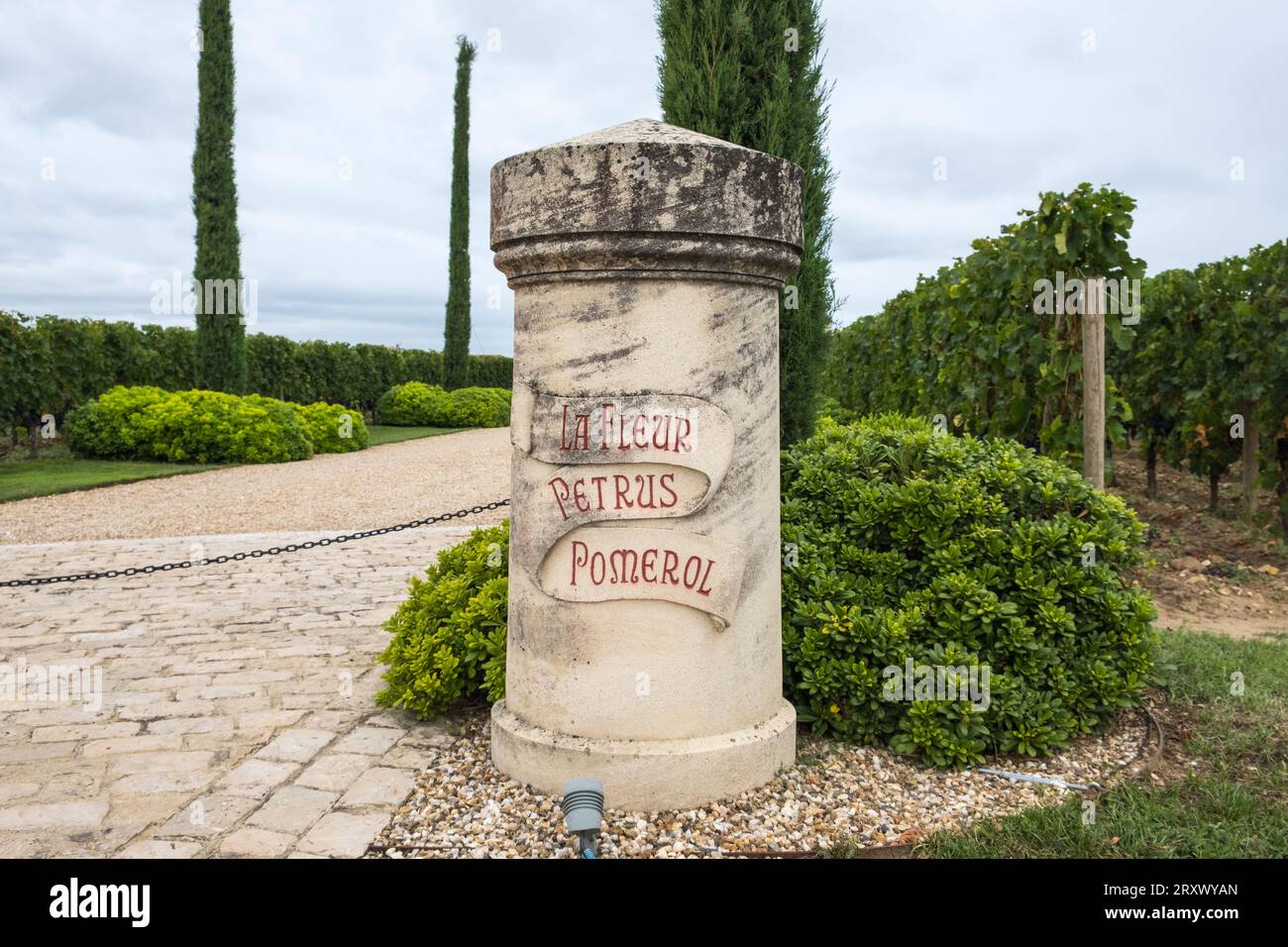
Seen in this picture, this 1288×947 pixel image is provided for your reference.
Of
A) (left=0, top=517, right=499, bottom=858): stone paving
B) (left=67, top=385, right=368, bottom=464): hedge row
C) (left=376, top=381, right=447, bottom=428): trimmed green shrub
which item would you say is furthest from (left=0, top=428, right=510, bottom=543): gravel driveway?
(left=376, top=381, right=447, bottom=428): trimmed green shrub

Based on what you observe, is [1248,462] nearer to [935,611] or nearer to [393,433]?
[935,611]

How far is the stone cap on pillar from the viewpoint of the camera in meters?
3.12

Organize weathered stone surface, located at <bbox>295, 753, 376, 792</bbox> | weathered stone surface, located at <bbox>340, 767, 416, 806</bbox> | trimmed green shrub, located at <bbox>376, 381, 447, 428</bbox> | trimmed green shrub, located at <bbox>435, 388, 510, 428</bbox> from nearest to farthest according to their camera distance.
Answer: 1. weathered stone surface, located at <bbox>340, 767, 416, 806</bbox>
2. weathered stone surface, located at <bbox>295, 753, 376, 792</bbox>
3. trimmed green shrub, located at <bbox>376, 381, 447, 428</bbox>
4. trimmed green shrub, located at <bbox>435, 388, 510, 428</bbox>

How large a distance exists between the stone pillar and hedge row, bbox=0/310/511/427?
46.0ft

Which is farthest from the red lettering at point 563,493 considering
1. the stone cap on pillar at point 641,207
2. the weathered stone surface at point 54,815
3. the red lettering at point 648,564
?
the weathered stone surface at point 54,815

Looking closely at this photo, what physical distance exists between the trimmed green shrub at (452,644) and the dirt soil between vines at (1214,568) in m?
3.68

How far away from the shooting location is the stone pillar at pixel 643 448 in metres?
3.18

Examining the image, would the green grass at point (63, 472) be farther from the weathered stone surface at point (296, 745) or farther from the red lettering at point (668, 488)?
the red lettering at point (668, 488)

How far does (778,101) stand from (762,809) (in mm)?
3654

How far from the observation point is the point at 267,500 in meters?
11.9

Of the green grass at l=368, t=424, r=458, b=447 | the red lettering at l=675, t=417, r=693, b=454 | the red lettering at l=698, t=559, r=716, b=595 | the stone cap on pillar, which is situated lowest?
the red lettering at l=698, t=559, r=716, b=595

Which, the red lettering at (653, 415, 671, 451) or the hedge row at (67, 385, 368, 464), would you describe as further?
the hedge row at (67, 385, 368, 464)

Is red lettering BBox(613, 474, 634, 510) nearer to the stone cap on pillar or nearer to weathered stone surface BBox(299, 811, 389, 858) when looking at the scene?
the stone cap on pillar

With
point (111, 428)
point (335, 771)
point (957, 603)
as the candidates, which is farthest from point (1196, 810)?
point (111, 428)
